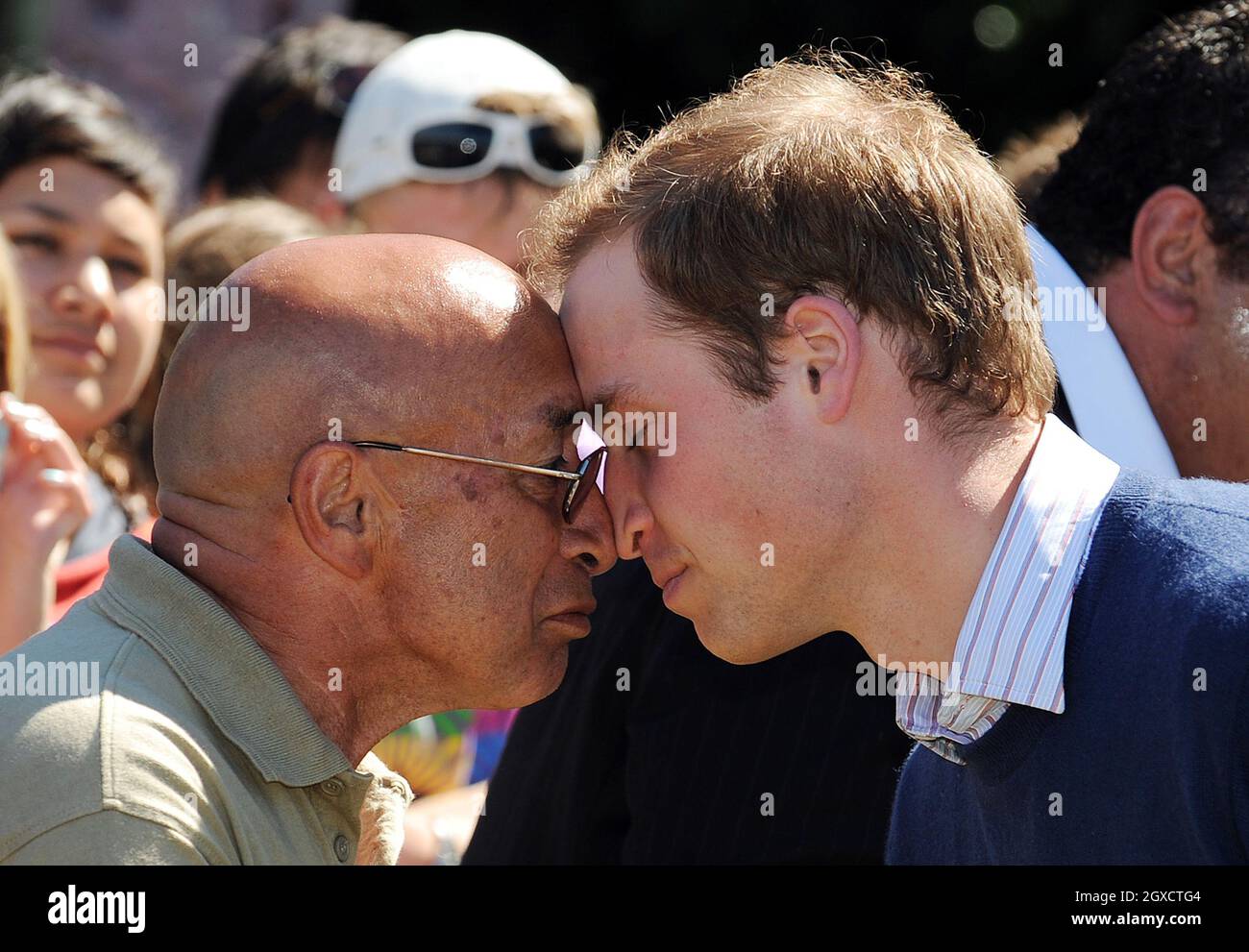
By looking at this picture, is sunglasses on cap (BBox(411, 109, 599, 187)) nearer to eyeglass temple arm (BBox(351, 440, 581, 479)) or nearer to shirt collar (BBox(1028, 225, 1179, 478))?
shirt collar (BBox(1028, 225, 1179, 478))

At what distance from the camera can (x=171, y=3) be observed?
6.69 m

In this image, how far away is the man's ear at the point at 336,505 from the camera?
2039 millimetres

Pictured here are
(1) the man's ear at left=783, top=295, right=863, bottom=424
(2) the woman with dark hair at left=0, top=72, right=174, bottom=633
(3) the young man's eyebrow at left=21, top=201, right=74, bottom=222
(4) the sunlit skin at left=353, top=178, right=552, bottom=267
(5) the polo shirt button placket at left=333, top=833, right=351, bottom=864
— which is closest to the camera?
(5) the polo shirt button placket at left=333, top=833, right=351, bottom=864

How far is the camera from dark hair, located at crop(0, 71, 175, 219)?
13.4ft

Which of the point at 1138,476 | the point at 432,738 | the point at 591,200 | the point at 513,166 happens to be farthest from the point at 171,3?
the point at 1138,476

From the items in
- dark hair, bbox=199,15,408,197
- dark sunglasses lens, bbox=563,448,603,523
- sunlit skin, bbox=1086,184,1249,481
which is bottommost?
dark sunglasses lens, bbox=563,448,603,523

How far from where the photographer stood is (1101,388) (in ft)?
9.03

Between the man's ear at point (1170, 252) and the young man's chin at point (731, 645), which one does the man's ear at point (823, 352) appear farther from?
the man's ear at point (1170, 252)

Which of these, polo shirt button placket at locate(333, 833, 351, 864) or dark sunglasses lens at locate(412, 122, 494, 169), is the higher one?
dark sunglasses lens at locate(412, 122, 494, 169)

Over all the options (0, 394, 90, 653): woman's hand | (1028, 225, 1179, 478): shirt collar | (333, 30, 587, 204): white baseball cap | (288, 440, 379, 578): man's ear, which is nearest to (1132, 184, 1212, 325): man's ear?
(1028, 225, 1179, 478): shirt collar

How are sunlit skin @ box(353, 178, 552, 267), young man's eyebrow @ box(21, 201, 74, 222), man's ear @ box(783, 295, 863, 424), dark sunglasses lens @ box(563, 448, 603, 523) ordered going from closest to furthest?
man's ear @ box(783, 295, 863, 424), dark sunglasses lens @ box(563, 448, 603, 523), young man's eyebrow @ box(21, 201, 74, 222), sunlit skin @ box(353, 178, 552, 267)

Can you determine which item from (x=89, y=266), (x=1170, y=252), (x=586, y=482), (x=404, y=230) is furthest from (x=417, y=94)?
(x=586, y=482)

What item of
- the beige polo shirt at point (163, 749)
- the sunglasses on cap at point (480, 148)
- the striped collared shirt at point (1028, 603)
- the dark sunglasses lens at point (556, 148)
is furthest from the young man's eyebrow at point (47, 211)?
the striped collared shirt at point (1028, 603)

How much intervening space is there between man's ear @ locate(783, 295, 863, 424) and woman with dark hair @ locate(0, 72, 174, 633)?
7.45 feet
